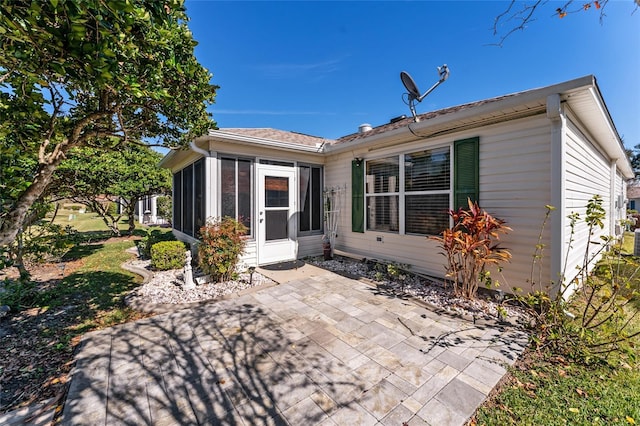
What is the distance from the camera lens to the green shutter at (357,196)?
20.8 ft

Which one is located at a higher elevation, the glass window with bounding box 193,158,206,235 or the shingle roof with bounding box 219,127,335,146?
the shingle roof with bounding box 219,127,335,146

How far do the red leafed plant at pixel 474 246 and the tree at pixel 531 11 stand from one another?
2434mm

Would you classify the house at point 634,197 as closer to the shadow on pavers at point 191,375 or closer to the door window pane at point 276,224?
the door window pane at point 276,224

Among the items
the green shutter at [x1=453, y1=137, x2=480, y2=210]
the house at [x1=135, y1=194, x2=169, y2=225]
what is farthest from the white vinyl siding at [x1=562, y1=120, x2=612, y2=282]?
the house at [x1=135, y1=194, x2=169, y2=225]

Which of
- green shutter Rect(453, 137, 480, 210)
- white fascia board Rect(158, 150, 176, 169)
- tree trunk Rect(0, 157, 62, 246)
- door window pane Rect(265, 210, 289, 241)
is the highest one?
white fascia board Rect(158, 150, 176, 169)

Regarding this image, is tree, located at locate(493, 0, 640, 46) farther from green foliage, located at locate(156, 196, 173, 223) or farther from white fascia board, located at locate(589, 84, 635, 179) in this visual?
green foliage, located at locate(156, 196, 173, 223)

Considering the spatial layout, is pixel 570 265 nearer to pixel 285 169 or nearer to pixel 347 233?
pixel 347 233

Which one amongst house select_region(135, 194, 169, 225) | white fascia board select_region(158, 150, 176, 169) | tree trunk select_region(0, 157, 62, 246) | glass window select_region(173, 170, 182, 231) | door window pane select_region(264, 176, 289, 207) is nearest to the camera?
tree trunk select_region(0, 157, 62, 246)

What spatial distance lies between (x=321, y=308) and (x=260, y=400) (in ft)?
6.01

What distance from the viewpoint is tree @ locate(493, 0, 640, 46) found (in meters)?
2.03

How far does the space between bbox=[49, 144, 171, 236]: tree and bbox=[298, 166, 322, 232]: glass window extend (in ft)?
17.7

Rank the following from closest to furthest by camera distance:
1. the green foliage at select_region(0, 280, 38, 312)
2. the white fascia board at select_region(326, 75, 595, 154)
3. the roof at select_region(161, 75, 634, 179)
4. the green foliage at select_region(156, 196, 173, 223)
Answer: the white fascia board at select_region(326, 75, 595, 154), the roof at select_region(161, 75, 634, 179), the green foliage at select_region(0, 280, 38, 312), the green foliage at select_region(156, 196, 173, 223)

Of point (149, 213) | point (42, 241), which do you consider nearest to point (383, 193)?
point (42, 241)

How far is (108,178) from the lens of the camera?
30.3 feet
